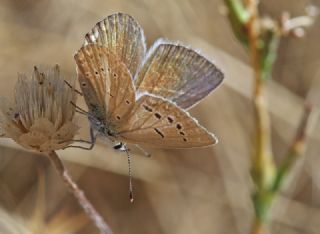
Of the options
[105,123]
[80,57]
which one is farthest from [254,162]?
[80,57]

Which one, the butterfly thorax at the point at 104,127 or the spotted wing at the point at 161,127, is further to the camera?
the butterfly thorax at the point at 104,127

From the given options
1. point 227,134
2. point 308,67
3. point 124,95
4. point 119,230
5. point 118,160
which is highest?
point 308,67

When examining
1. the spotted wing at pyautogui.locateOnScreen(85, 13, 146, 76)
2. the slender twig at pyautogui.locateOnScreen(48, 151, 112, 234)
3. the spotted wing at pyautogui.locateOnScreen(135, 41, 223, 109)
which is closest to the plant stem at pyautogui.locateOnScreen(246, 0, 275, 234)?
the spotted wing at pyautogui.locateOnScreen(135, 41, 223, 109)

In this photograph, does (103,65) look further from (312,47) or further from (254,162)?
(312,47)

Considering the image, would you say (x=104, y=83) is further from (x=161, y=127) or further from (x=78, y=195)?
(x=78, y=195)

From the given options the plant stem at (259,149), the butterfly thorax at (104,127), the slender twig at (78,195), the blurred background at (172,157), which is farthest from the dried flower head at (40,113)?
the blurred background at (172,157)

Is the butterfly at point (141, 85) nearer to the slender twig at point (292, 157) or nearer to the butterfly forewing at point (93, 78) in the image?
the butterfly forewing at point (93, 78)

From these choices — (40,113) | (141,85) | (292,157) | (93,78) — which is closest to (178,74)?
(141,85)
